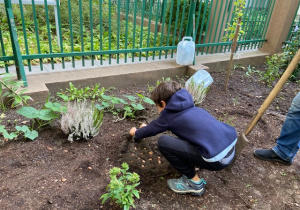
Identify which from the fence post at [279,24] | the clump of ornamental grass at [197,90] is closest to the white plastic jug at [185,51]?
the clump of ornamental grass at [197,90]

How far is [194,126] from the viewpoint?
1.85 meters

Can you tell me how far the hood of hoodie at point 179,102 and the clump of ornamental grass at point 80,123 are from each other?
34.6 inches

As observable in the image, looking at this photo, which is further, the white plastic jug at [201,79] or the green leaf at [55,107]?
the white plastic jug at [201,79]

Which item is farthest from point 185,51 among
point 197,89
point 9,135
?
point 9,135

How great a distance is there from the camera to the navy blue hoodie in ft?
5.96

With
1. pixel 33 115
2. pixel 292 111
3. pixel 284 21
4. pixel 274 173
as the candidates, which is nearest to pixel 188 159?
pixel 274 173

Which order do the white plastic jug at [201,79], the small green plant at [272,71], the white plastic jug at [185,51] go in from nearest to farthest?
the white plastic jug at [201,79] → the white plastic jug at [185,51] → the small green plant at [272,71]

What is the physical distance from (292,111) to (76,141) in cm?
214

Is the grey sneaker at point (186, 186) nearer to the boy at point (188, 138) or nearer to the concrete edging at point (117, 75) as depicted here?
the boy at point (188, 138)

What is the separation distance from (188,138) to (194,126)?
0.11m

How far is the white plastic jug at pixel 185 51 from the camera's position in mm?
4234

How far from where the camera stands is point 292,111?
241cm

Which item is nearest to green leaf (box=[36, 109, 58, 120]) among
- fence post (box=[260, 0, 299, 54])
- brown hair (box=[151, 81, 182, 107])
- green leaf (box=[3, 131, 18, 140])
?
green leaf (box=[3, 131, 18, 140])

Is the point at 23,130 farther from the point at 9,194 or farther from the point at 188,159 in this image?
the point at 188,159
